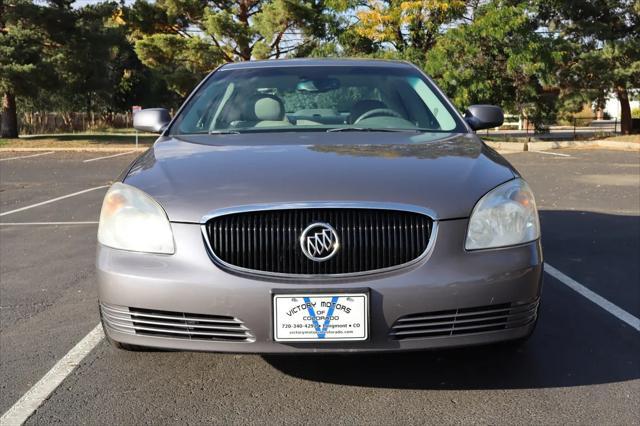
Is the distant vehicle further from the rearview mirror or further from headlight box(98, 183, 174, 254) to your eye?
the rearview mirror

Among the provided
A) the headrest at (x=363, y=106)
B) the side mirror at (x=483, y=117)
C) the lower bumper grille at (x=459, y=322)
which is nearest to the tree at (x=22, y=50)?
the headrest at (x=363, y=106)

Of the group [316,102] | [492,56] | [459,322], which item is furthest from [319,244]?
[492,56]

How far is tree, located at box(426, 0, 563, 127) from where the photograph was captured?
78.1 feet

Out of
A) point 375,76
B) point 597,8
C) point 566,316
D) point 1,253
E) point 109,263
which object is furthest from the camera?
point 597,8

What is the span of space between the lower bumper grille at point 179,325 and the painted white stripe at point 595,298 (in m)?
2.42

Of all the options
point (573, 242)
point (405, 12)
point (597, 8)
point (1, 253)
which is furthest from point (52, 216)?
point (597, 8)

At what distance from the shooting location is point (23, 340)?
3711 mm

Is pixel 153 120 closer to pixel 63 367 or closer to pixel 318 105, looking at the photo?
pixel 318 105

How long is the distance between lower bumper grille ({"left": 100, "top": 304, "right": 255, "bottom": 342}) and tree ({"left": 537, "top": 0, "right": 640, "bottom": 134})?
86.9ft

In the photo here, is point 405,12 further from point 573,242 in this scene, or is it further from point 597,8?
point 573,242

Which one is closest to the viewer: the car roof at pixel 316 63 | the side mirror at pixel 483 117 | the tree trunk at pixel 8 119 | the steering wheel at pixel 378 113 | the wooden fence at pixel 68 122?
the steering wheel at pixel 378 113

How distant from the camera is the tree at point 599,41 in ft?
86.2

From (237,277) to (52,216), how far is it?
6545mm

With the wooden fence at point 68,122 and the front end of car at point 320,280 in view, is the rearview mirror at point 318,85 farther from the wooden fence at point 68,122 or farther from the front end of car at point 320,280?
the wooden fence at point 68,122
